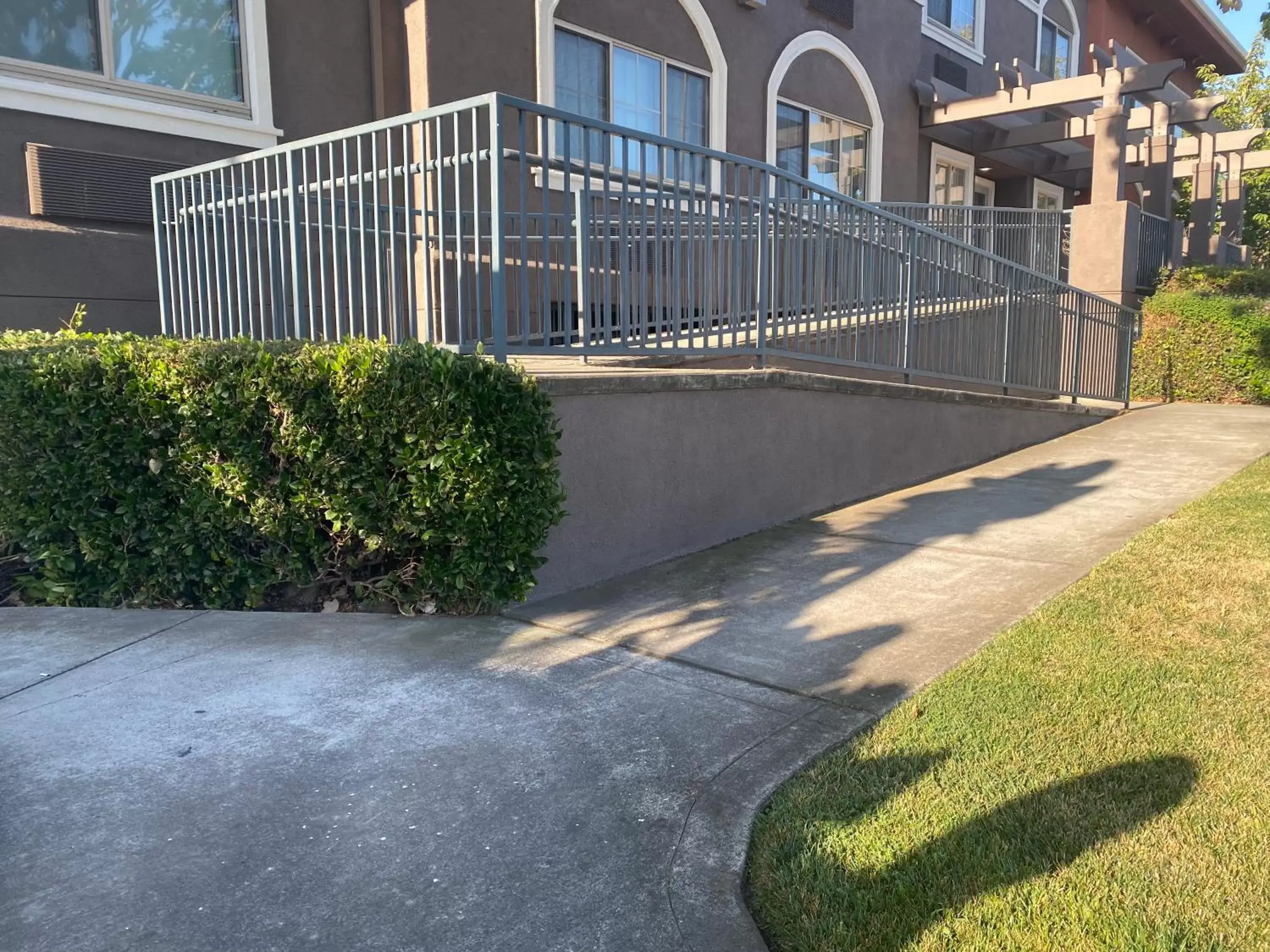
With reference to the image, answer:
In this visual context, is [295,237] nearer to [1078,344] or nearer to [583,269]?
[583,269]

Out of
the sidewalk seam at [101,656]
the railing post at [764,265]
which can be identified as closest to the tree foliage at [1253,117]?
the railing post at [764,265]

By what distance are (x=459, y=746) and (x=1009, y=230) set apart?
14501 millimetres

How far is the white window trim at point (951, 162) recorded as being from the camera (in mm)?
15969

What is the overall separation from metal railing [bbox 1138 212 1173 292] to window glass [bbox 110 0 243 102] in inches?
483

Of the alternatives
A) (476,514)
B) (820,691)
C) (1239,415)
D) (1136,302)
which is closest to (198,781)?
(476,514)

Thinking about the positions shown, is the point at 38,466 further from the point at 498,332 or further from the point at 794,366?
the point at 794,366

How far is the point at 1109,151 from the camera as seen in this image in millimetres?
13492

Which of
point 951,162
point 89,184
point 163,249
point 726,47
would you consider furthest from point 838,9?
point 89,184

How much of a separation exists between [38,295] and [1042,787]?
22.5 feet

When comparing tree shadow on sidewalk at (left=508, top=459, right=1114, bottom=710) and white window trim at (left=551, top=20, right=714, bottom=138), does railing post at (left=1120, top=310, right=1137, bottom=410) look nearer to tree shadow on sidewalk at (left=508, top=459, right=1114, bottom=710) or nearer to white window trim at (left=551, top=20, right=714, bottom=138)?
white window trim at (left=551, top=20, right=714, bottom=138)

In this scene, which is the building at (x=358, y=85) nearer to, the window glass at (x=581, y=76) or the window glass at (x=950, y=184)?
the window glass at (x=581, y=76)

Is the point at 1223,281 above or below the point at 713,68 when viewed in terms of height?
below

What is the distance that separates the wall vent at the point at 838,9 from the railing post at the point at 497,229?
9.88 metres

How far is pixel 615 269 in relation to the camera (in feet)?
24.6
